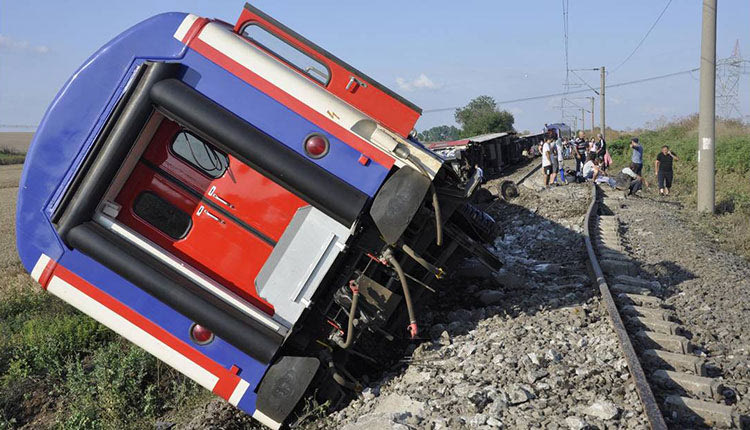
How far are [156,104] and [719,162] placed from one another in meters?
22.3

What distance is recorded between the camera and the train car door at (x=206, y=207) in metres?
5.40

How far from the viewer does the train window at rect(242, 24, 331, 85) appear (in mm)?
5613

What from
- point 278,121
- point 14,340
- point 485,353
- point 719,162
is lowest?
point 14,340

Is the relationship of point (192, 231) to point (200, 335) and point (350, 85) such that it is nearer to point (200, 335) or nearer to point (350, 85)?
point (200, 335)

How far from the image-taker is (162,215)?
18.1 ft

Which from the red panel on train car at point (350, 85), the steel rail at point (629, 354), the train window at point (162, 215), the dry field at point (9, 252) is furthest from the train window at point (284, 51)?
the dry field at point (9, 252)

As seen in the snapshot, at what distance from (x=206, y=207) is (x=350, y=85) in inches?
61.5

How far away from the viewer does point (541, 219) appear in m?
12.0

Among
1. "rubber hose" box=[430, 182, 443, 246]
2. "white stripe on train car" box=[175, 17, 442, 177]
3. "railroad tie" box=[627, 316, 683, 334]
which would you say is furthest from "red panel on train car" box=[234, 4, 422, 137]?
"railroad tie" box=[627, 316, 683, 334]

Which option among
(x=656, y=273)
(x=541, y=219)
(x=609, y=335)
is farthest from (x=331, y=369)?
(x=541, y=219)

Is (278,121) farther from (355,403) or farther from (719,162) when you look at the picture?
(719,162)

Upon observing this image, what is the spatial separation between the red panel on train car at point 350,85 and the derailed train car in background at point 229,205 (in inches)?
0.6

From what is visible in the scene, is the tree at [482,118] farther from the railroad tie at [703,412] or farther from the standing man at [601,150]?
the railroad tie at [703,412]

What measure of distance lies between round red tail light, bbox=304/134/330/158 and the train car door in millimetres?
423
